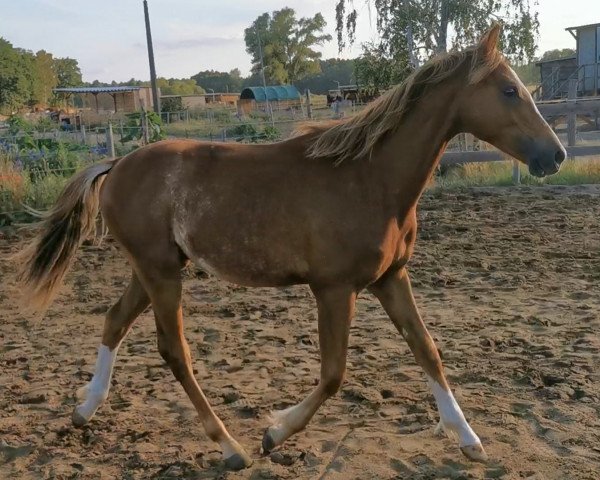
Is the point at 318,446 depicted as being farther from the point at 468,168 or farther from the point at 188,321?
the point at 468,168

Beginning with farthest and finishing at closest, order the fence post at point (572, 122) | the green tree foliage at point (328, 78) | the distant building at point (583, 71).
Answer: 1. the green tree foliage at point (328, 78)
2. the distant building at point (583, 71)
3. the fence post at point (572, 122)

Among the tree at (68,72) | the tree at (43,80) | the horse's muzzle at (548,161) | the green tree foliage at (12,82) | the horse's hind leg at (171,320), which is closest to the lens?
the horse's muzzle at (548,161)

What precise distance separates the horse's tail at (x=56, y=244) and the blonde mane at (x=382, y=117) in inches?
54.8

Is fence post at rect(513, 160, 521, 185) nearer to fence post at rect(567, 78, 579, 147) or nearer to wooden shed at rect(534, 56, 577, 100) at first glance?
fence post at rect(567, 78, 579, 147)

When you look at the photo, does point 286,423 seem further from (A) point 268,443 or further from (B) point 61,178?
(B) point 61,178

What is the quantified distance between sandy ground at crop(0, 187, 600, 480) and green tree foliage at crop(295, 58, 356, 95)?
67.4 m

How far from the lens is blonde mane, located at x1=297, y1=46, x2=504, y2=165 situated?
3.08 meters

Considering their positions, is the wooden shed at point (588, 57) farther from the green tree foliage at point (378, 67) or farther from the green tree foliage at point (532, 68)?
the green tree foliage at point (378, 67)

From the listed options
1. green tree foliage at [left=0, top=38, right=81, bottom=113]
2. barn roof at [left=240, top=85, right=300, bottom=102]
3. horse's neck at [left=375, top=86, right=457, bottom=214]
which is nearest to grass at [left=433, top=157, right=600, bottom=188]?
horse's neck at [left=375, top=86, right=457, bottom=214]

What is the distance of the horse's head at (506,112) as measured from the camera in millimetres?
2916

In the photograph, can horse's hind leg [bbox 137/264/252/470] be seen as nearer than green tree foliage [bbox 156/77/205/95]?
Yes

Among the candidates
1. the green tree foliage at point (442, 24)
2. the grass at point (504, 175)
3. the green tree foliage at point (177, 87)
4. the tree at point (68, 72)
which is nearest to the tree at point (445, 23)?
the green tree foliage at point (442, 24)

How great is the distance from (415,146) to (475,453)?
1418 mm

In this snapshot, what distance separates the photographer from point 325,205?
9.98ft
